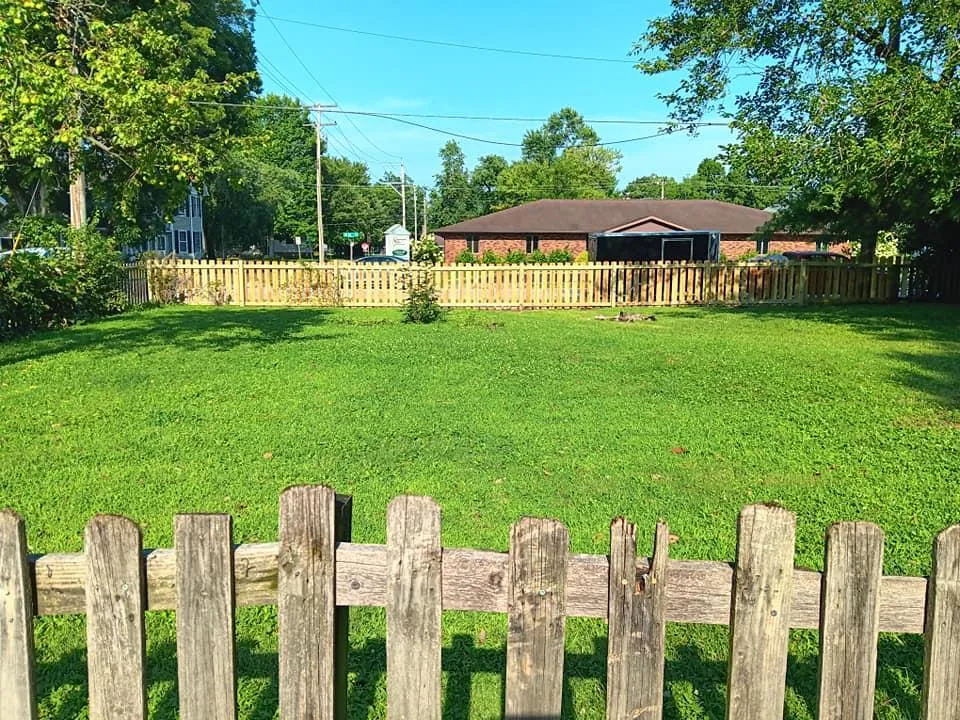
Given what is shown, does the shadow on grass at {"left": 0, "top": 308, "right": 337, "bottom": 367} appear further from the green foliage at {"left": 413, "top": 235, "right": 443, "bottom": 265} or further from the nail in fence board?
the nail in fence board

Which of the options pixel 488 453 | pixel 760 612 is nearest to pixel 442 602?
pixel 760 612

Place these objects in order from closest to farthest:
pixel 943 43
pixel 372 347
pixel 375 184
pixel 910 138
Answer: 1. pixel 372 347
2. pixel 910 138
3. pixel 943 43
4. pixel 375 184

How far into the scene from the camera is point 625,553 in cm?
182

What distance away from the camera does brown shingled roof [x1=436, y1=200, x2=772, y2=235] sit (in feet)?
151

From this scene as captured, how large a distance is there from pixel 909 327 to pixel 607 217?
32.4m

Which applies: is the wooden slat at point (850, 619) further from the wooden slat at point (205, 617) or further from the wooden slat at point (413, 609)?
the wooden slat at point (205, 617)

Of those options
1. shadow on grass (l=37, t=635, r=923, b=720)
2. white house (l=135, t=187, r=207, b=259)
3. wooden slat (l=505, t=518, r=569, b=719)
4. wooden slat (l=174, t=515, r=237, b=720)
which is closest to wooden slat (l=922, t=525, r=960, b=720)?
wooden slat (l=505, t=518, r=569, b=719)

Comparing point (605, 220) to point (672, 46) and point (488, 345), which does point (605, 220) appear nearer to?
point (672, 46)

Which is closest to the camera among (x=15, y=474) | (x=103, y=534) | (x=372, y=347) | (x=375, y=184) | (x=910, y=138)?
(x=103, y=534)

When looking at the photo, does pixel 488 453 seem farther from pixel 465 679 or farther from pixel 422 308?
pixel 422 308

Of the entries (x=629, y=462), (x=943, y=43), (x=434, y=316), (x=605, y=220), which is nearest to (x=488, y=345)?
(x=434, y=316)

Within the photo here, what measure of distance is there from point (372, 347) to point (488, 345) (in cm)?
175

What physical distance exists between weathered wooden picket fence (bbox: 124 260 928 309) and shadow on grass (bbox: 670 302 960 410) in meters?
1.14

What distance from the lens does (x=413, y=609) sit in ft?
6.16
